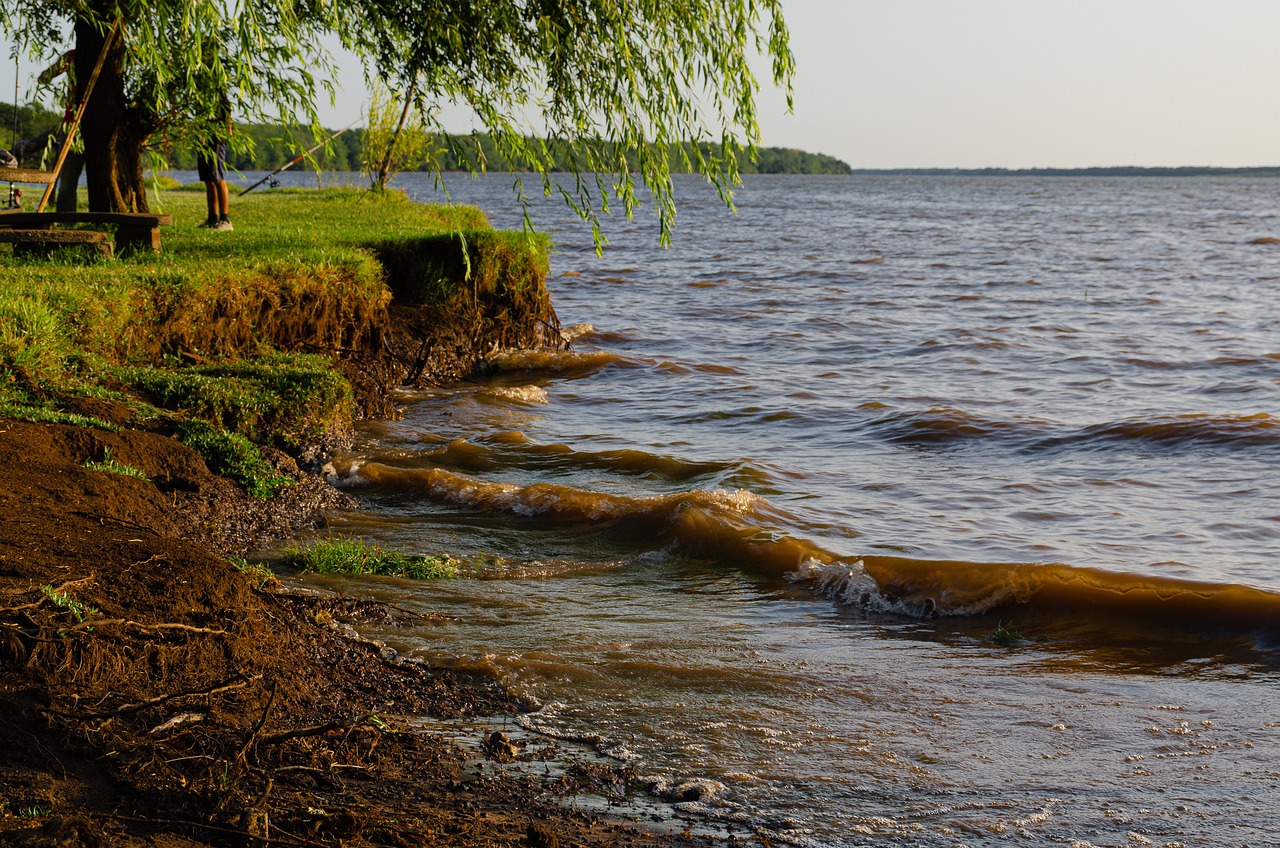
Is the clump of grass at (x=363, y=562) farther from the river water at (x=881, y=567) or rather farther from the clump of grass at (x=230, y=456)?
the clump of grass at (x=230, y=456)

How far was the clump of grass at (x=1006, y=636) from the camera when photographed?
21.4 feet

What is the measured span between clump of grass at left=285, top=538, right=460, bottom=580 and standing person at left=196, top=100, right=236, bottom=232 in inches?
274

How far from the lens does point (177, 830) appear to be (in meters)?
3.32

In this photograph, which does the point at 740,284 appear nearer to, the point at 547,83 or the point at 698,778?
the point at 547,83

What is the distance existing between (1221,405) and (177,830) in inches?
498

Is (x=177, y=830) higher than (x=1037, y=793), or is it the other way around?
(x=177, y=830)

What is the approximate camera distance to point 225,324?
9.62 m

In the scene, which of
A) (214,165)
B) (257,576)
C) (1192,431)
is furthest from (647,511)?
(214,165)

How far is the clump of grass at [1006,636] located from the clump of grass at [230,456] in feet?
15.3

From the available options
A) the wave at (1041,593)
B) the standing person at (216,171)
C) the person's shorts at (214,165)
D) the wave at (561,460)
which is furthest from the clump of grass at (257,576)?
the person's shorts at (214,165)

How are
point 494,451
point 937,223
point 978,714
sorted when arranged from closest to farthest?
point 978,714
point 494,451
point 937,223

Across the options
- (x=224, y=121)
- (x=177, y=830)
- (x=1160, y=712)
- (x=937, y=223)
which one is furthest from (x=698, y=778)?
(x=937, y=223)

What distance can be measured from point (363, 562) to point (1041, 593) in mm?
4203

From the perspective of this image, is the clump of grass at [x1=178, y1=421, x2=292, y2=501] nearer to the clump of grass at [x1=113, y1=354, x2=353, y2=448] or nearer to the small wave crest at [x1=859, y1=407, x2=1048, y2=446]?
the clump of grass at [x1=113, y1=354, x2=353, y2=448]
